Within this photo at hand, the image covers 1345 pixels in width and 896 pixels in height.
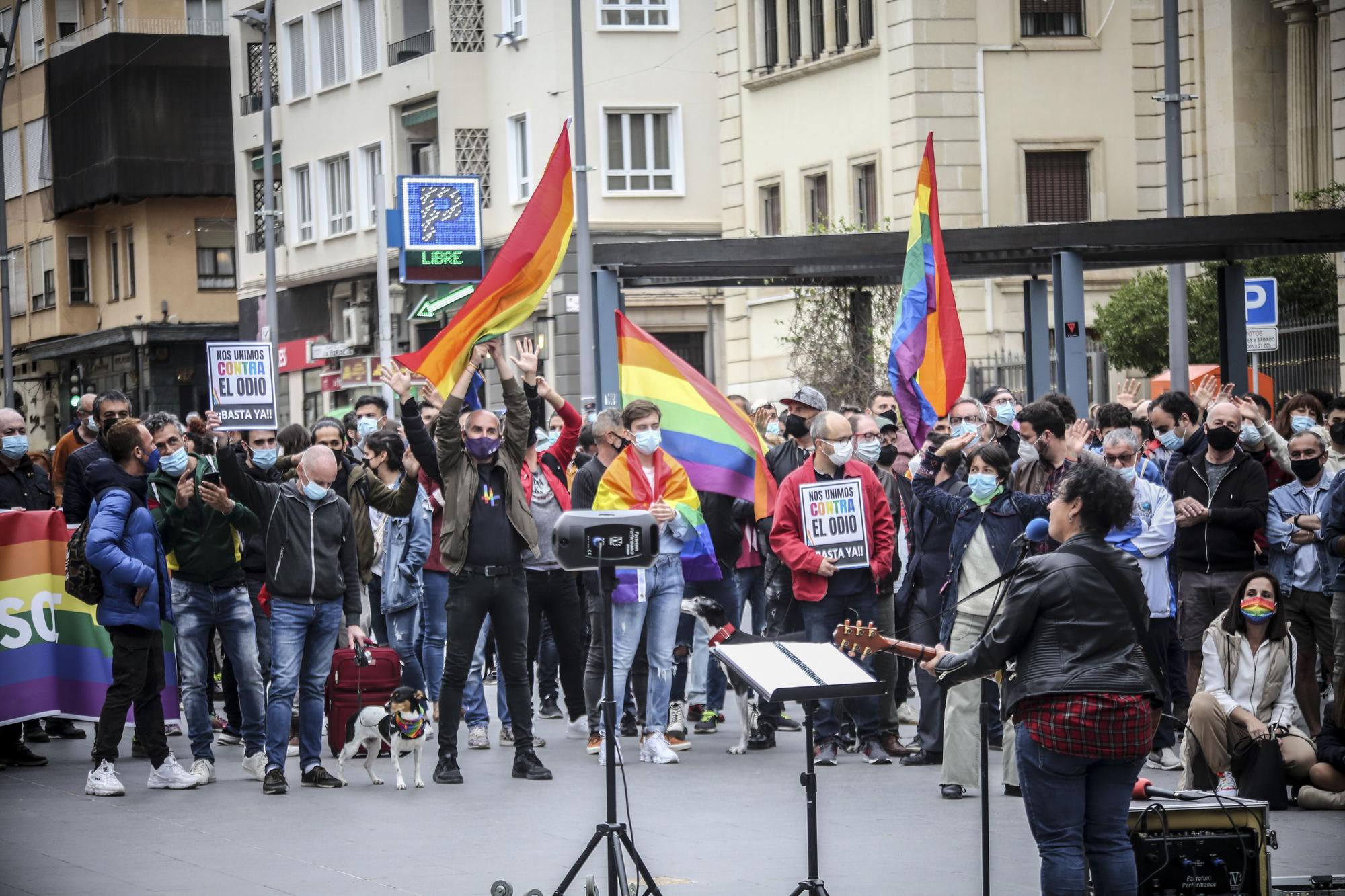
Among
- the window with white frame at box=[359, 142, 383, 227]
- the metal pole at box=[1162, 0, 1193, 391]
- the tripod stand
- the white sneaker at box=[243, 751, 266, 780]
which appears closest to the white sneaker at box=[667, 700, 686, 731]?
the white sneaker at box=[243, 751, 266, 780]

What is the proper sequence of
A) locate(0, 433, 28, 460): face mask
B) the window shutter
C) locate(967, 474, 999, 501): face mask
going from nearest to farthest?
locate(967, 474, 999, 501): face mask → locate(0, 433, 28, 460): face mask → the window shutter

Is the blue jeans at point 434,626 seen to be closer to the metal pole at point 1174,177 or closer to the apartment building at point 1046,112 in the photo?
the metal pole at point 1174,177

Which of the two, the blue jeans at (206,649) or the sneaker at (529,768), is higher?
the blue jeans at (206,649)

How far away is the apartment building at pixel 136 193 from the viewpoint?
55750mm

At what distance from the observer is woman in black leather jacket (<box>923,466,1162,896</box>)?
719 cm

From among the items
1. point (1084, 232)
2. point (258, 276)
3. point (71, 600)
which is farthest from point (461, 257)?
point (258, 276)

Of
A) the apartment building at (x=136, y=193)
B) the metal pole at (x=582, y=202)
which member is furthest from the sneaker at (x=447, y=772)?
the apartment building at (x=136, y=193)

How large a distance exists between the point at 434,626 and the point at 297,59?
1565 inches

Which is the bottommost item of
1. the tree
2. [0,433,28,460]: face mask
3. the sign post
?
[0,433,28,460]: face mask

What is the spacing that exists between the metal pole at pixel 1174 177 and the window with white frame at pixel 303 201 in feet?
101

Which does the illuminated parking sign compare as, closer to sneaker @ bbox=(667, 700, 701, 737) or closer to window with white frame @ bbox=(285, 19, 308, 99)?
sneaker @ bbox=(667, 700, 701, 737)

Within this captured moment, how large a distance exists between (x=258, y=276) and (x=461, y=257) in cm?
2602

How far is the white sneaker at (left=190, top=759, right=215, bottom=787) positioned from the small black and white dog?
796mm

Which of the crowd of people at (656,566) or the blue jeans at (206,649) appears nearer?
the crowd of people at (656,566)
